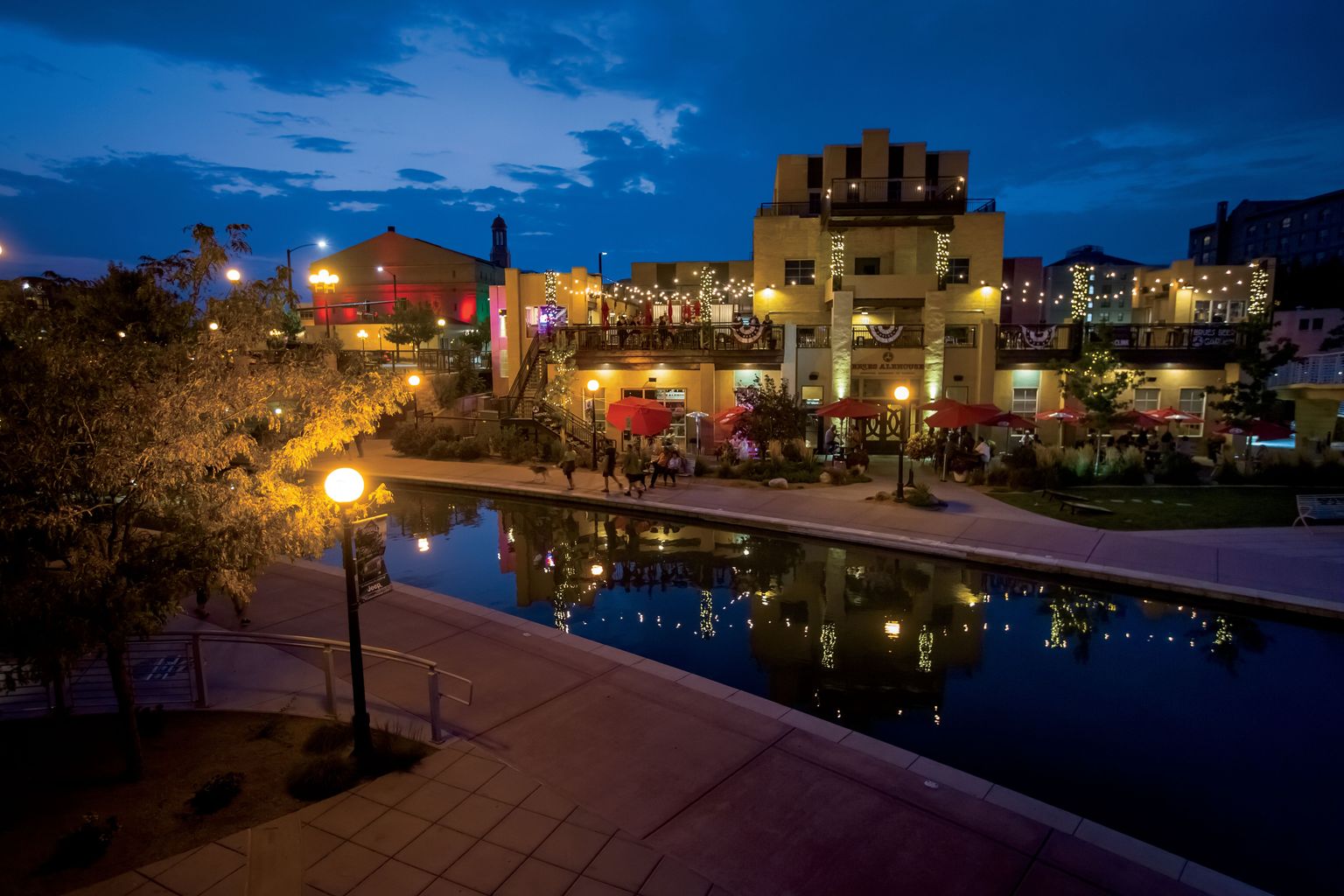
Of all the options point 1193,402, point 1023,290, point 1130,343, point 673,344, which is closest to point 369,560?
point 673,344

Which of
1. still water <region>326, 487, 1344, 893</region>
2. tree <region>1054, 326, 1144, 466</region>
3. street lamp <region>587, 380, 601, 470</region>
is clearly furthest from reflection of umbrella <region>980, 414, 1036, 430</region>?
street lamp <region>587, 380, 601, 470</region>

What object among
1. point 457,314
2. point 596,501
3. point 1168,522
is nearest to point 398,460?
point 596,501

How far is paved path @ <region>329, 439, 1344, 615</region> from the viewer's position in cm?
1245

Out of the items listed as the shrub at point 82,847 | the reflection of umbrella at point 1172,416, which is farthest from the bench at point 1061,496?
the shrub at point 82,847

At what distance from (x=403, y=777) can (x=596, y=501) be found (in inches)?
522

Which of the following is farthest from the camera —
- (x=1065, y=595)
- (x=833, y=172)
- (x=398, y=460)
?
(x=833, y=172)

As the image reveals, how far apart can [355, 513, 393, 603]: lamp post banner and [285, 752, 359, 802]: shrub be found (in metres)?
1.50

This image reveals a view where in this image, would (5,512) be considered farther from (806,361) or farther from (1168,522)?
(806,361)

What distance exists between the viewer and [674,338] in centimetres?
2889

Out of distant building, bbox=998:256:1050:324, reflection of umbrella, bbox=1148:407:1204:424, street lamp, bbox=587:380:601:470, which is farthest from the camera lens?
distant building, bbox=998:256:1050:324

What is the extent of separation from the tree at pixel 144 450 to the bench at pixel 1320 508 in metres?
19.0

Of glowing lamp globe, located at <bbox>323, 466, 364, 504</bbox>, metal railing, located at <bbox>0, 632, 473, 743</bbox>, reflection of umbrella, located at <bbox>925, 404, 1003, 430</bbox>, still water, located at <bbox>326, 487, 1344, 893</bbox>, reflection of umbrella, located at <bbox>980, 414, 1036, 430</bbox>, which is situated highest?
glowing lamp globe, located at <bbox>323, 466, 364, 504</bbox>

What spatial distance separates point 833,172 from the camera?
109 ft

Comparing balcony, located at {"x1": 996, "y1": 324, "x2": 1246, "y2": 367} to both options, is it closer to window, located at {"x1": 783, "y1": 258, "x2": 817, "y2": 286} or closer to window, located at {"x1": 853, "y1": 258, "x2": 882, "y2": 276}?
window, located at {"x1": 853, "y1": 258, "x2": 882, "y2": 276}
